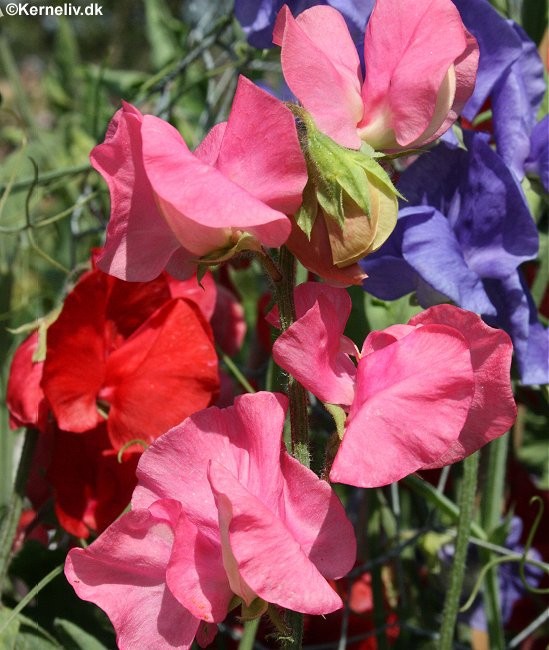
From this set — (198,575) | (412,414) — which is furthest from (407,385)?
(198,575)

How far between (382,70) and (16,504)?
35 centimetres

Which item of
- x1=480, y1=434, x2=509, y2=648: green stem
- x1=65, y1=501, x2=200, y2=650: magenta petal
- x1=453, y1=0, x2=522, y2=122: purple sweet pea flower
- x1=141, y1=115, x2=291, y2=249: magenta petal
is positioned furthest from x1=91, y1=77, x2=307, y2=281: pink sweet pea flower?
x1=480, y1=434, x2=509, y2=648: green stem

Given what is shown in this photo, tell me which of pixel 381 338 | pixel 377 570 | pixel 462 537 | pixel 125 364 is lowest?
pixel 377 570

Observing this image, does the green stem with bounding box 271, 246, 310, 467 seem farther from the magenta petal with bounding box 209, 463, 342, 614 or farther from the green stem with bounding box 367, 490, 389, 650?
the green stem with bounding box 367, 490, 389, 650

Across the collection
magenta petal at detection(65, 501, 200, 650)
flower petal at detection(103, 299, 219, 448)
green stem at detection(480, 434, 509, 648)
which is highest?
magenta petal at detection(65, 501, 200, 650)

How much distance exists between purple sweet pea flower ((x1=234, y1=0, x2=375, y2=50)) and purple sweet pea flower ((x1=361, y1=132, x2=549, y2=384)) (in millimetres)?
86

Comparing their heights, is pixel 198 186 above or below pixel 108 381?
above

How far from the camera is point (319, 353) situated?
38cm

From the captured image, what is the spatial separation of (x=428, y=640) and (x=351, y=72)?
1.70ft

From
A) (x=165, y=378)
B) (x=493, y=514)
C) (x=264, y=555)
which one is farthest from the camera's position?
(x=493, y=514)

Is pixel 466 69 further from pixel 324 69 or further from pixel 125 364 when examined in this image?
pixel 125 364

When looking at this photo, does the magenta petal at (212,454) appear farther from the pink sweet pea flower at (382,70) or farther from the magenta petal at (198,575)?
the pink sweet pea flower at (382,70)

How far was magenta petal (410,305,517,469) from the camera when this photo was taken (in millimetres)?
374

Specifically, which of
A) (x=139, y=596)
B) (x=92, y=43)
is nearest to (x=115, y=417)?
(x=139, y=596)
